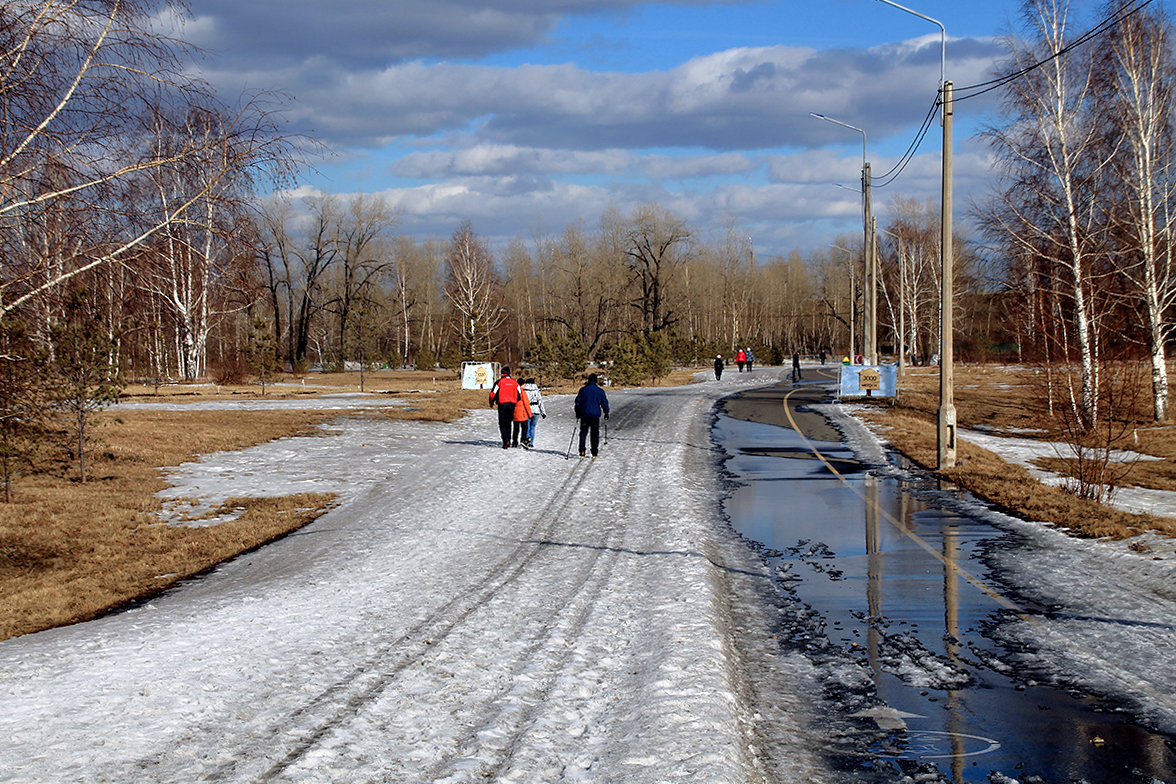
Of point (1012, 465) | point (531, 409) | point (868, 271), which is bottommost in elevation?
point (1012, 465)

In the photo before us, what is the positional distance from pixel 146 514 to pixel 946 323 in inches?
577

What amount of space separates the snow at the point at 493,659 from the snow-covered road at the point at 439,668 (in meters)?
0.03

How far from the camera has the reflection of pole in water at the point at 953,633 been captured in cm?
550

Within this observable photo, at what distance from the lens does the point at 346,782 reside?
16.2 feet

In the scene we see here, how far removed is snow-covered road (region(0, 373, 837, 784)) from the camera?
5.24 meters

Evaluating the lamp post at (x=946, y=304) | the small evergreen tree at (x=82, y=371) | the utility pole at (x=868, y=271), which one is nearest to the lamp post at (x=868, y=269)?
the utility pole at (x=868, y=271)

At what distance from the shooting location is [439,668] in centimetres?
687

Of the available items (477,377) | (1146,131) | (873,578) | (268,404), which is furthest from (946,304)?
(477,377)

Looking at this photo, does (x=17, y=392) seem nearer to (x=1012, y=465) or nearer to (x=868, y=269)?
(x=1012, y=465)

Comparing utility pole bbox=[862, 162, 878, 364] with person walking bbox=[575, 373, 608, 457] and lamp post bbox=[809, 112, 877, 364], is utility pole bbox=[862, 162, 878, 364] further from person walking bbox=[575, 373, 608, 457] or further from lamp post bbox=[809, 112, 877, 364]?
person walking bbox=[575, 373, 608, 457]

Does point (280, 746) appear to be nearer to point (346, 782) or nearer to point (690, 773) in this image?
point (346, 782)

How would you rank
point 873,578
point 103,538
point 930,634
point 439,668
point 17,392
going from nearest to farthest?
point 439,668 < point 930,634 < point 17,392 < point 873,578 < point 103,538

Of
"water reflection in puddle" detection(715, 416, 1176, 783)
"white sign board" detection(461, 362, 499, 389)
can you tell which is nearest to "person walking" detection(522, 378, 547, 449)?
"water reflection in puddle" detection(715, 416, 1176, 783)

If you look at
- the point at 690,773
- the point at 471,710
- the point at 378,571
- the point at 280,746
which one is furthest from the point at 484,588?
the point at 690,773
